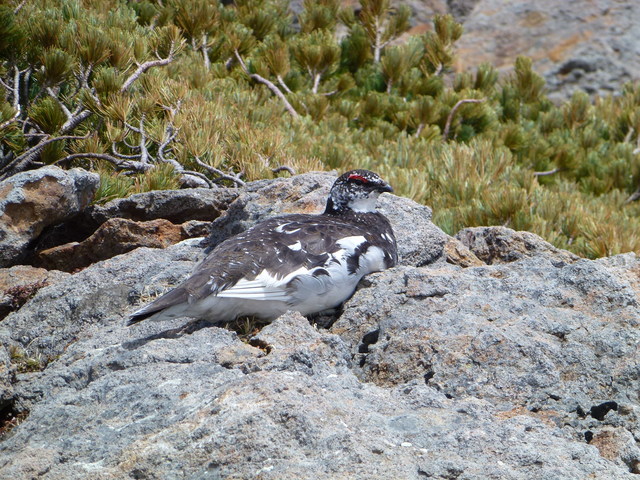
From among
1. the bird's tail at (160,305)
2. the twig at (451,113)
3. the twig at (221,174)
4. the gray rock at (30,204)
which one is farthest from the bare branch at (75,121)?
the twig at (451,113)

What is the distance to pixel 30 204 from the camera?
4.91m

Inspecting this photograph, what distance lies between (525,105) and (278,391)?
27.5 feet

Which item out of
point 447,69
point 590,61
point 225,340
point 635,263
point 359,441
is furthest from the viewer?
point 590,61

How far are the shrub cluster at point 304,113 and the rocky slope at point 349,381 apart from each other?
1899mm

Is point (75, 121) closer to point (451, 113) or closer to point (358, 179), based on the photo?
point (358, 179)

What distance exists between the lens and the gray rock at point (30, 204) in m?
4.88

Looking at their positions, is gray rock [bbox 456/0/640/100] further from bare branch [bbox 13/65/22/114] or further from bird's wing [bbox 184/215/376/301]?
bird's wing [bbox 184/215/376/301]

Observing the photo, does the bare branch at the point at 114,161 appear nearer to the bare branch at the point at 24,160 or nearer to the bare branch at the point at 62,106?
the bare branch at the point at 24,160

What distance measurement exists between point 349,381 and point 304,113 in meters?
6.07

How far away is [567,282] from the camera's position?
3842mm

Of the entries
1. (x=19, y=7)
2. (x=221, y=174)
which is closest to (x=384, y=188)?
(x=221, y=174)

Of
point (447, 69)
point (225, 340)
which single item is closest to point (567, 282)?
point (225, 340)

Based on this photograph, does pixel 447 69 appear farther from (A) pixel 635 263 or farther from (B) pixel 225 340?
(B) pixel 225 340

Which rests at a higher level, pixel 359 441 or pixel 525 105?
pixel 359 441
